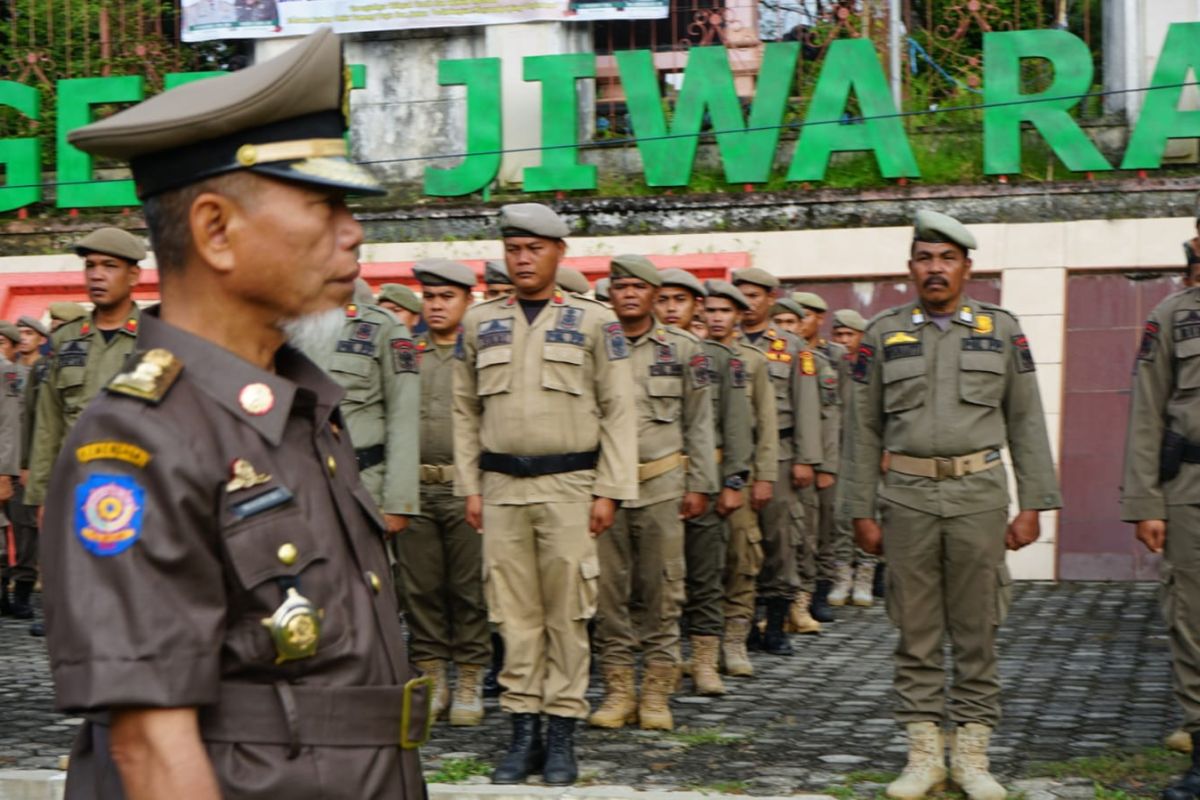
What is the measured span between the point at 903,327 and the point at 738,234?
982cm

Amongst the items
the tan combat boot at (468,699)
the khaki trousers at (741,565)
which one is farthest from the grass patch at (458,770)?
the khaki trousers at (741,565)

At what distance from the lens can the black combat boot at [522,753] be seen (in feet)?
24.3

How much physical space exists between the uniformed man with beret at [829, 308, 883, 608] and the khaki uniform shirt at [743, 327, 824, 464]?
69.6 inches

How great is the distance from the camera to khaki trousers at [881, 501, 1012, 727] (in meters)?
7.10

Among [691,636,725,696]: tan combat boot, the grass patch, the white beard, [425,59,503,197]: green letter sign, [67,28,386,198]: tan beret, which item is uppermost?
[425,59,503,197]: green letter sign

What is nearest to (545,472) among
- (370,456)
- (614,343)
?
(614,343)

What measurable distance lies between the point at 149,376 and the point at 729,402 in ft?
27.8

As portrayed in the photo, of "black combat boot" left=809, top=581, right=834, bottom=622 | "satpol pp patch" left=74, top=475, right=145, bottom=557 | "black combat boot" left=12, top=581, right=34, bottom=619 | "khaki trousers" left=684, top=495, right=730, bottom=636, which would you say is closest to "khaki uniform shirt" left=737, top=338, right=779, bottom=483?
"khaki trousers" left=684, top=495, right=730, bottom=636

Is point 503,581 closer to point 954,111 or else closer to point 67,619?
point 67,619

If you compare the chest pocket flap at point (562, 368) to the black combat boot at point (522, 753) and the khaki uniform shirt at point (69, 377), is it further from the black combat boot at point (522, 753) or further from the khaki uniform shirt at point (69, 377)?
the khaki uniform shirt at point (69, 377)

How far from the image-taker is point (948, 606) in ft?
23.7

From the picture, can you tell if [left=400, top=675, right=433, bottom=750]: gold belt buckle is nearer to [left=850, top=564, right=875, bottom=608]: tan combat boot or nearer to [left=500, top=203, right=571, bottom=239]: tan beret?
[left=500, top=203, right=571, bottom=239]: tan beret

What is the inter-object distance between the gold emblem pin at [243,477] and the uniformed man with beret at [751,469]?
8.53 meters

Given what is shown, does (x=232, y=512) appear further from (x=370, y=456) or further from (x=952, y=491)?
(x=370, y=456)
